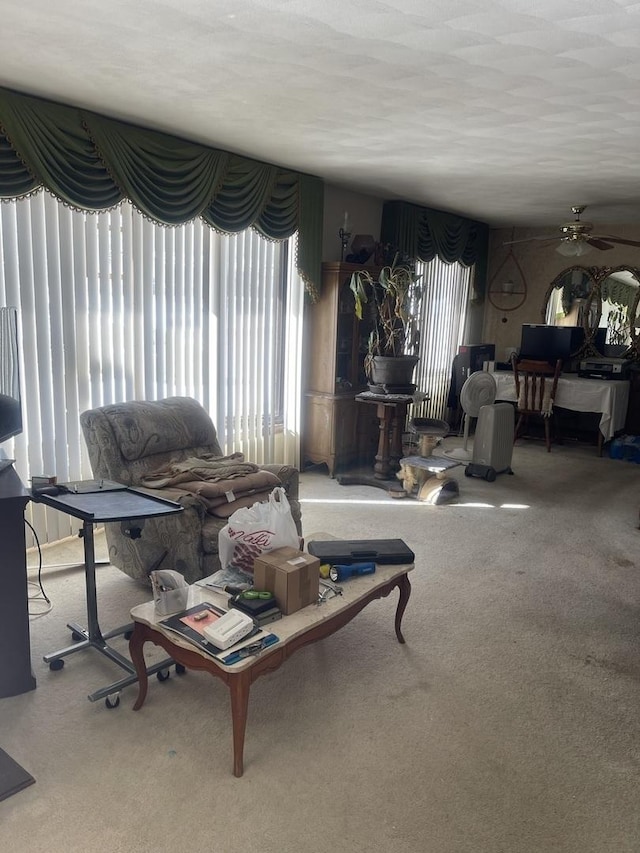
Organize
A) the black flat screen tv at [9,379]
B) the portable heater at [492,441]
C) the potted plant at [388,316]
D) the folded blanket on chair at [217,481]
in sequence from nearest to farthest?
1. the black flat screen tv at [9,379]
2. the folded blanket on chair at [217,481]
3. the potted plant at [388,316]
4. the portable heater at [492,441]

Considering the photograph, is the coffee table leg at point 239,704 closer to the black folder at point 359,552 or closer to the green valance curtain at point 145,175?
the black folder at point 359,552

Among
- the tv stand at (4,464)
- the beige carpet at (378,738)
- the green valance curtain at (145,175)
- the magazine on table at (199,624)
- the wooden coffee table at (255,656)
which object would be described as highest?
the green valance curtain at (145,175)

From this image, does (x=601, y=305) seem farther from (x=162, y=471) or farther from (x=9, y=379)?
(x=9, y=379)

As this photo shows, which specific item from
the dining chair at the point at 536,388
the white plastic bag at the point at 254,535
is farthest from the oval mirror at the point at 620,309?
the white plastic bag at the point at 254,535

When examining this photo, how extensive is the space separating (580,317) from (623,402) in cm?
124

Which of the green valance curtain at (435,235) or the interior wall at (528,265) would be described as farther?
the interior wall at (528,265)

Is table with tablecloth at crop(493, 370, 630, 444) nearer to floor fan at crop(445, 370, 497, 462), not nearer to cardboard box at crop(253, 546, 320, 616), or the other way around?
floor fan at crop(445, 370, 497, 462)

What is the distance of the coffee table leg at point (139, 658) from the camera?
2141 millimetres

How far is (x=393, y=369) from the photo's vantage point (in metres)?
4.97

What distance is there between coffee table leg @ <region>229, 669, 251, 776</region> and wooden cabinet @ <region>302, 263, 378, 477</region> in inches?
133

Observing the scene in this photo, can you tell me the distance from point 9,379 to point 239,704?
5.40ft

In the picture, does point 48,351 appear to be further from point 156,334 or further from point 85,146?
point 85,146

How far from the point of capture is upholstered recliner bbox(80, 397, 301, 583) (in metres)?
2.89

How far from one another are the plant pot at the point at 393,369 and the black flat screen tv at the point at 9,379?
284cm
